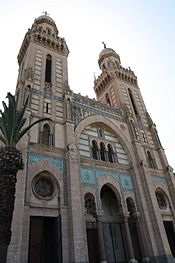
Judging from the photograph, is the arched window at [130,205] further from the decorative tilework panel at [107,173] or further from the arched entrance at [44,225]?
the arched entrance at [44,225]

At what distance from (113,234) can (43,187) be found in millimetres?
7205

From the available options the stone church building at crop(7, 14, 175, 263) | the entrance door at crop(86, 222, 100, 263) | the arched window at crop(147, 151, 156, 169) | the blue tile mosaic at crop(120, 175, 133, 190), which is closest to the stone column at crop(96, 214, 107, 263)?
the stone church building at crop(7, 14, 175, 263)

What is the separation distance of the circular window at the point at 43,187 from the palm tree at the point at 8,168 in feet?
12.7

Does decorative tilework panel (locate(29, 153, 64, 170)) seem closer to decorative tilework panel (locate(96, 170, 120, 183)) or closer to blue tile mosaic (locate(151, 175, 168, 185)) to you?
decorative tilework panel (locate(96, 170, 120, 183))

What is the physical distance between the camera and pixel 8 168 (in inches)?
335

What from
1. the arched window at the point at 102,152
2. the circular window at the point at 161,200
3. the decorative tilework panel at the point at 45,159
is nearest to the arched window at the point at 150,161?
the circular window at the point at 161,200

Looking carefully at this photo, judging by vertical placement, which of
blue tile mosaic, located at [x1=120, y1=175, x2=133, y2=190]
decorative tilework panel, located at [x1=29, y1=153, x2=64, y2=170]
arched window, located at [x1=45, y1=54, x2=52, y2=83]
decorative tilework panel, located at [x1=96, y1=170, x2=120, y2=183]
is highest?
arched window, located at [x1=45, y1=54, x2=52, y2=83]

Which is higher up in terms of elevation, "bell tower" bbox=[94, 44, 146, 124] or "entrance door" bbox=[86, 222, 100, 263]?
"bell tower" bbox=[94, 44, 146, 124]

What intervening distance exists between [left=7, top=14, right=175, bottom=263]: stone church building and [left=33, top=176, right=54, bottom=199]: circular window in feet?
0.20

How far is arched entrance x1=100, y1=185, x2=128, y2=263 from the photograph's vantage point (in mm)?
15086

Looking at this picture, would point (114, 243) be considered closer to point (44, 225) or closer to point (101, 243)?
point (101, 243)

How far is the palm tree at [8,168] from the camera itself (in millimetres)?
7438

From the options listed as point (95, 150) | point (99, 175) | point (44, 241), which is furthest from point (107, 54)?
point (44, 241)

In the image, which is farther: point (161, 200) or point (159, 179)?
point (159, 179)
